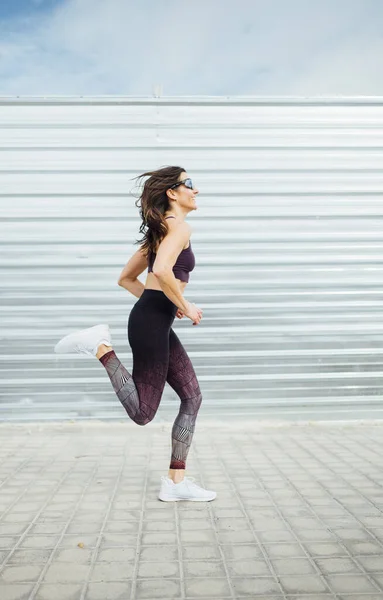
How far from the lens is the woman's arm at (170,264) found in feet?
12.6

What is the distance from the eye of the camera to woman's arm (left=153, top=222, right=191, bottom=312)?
3.84 metres

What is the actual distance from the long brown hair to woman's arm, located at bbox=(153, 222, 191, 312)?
0.36 ft

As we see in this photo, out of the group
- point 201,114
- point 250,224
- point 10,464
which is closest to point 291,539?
point 10,464

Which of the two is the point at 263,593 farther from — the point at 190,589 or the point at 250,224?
the point at 250,224

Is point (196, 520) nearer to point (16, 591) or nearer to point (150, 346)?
point (150, 346)

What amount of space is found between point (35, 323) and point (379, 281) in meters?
3.53

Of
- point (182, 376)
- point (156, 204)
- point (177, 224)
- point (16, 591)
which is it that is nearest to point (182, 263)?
point (177, 224)

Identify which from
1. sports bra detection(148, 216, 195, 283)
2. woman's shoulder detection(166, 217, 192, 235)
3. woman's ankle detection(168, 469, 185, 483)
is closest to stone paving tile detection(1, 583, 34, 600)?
woman's ankle detection(168, 469, 185, 483)

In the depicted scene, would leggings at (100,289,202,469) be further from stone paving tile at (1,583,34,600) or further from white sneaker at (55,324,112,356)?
stone paving tile at (1,583,34,600)

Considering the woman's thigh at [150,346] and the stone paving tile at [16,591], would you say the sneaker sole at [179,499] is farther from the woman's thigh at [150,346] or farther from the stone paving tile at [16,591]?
the stone paving tile at [16,591]

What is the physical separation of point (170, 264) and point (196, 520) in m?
1.53

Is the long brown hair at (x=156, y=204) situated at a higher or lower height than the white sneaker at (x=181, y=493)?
higher

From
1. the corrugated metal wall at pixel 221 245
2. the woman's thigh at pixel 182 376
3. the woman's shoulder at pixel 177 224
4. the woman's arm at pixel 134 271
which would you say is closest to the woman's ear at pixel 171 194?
the woman's shoulder at pixel 177 224

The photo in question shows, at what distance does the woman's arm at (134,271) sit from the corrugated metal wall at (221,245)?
205 centimetres
